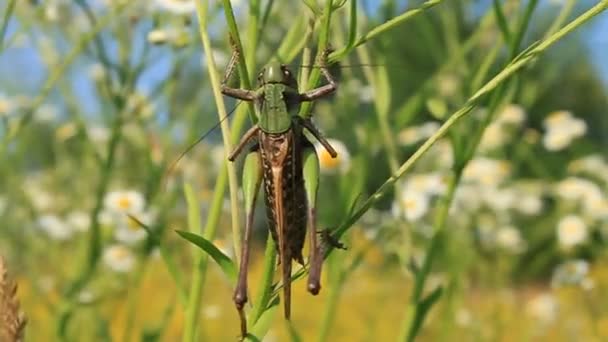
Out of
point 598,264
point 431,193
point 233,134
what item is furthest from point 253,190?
point 598,264

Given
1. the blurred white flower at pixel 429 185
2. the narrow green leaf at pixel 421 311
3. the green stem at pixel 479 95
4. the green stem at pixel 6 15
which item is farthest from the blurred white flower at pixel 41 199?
the green stem at pixel 479 95

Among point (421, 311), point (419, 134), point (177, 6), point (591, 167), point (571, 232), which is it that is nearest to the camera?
point (421, 311)

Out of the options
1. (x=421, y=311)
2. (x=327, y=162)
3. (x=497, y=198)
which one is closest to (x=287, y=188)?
(x=421, y=311)

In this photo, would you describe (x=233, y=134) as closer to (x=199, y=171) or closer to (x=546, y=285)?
(x=199, y=171)

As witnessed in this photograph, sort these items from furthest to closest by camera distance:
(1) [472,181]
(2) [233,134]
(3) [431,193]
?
(1) [472,181], (3) [431,193], (2) [233,134]

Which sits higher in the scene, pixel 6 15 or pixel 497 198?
pixel 6 15

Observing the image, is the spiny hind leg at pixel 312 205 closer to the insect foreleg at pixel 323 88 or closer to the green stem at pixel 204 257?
the insect foreleg at pixel 323 88

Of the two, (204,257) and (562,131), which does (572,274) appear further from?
(204,257)

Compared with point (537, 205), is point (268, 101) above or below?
above
